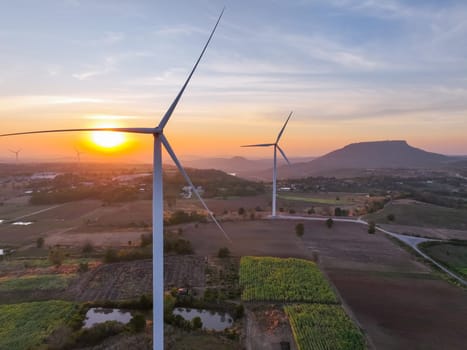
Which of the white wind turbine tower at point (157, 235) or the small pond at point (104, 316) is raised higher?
the white wind turbine tower at point (157, 235)

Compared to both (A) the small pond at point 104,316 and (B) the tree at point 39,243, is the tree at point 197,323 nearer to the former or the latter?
(A) the small pond at point 104,316

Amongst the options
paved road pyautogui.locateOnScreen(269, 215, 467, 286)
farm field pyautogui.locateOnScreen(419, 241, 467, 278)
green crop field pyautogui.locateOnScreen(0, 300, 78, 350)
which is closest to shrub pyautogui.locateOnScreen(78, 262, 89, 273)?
green crop field pyautogui.locateOnScreen(0, 300, 78, 350)

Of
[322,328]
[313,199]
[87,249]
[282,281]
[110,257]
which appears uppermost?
[313,199]

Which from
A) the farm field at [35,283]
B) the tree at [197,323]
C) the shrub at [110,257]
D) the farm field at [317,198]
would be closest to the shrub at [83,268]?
the farm field at [35,283]

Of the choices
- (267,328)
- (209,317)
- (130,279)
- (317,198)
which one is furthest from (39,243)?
(317,198)

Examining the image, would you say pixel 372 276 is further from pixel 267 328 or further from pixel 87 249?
pixel 87 249

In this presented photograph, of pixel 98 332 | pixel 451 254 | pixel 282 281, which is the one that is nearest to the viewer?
pixel 98 332
